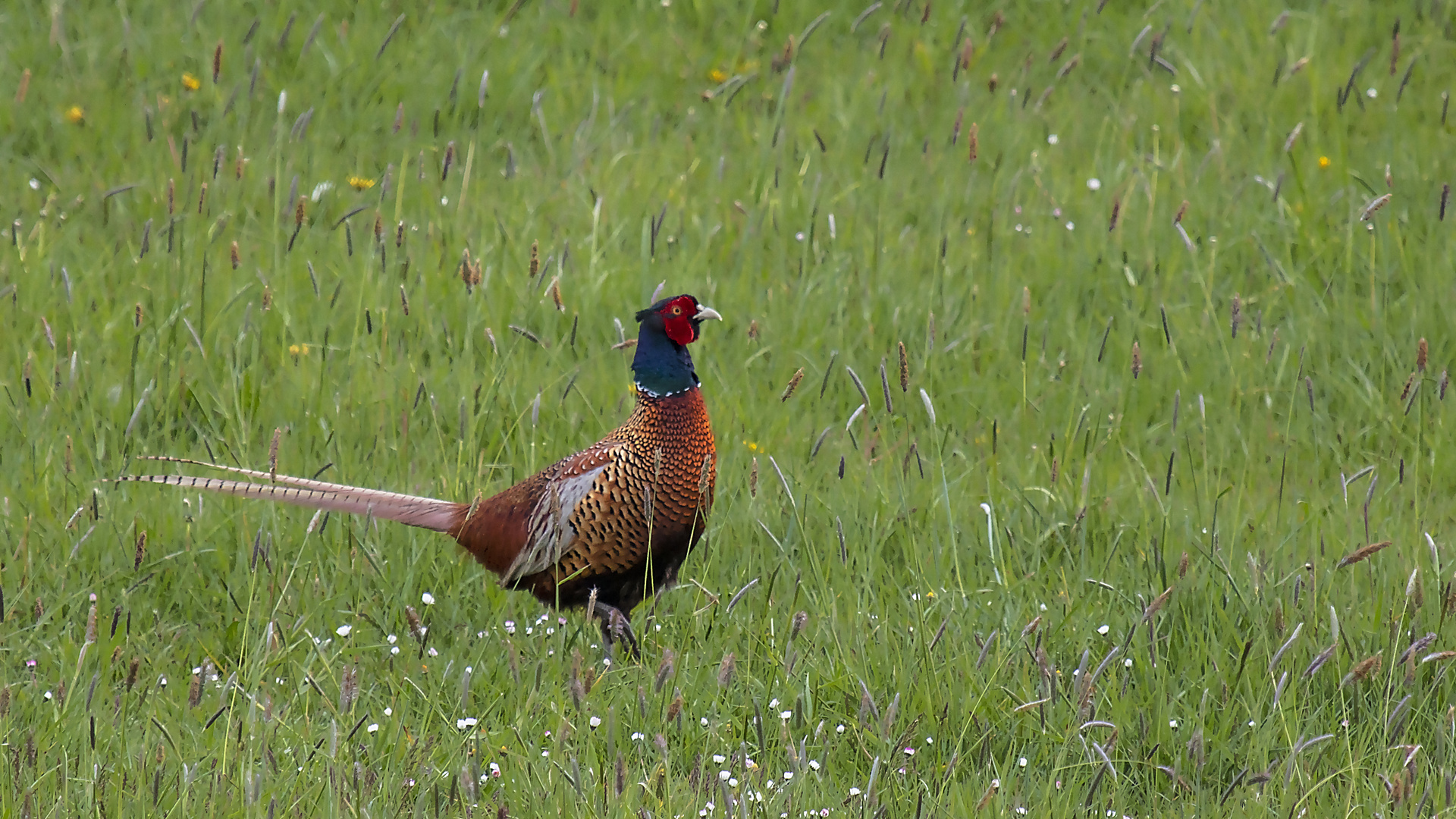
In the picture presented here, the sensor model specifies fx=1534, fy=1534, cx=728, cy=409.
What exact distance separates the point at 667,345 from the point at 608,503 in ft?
1.46

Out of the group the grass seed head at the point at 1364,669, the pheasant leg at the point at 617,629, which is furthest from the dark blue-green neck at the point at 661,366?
the grass seed head at the point at 1364,669

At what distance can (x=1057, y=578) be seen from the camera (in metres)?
4.01

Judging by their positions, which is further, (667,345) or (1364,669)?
(667,345)

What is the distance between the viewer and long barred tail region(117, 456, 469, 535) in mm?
4004

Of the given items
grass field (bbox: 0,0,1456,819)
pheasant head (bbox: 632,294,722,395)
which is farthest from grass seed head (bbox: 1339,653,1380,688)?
pheasant head (bbox: 632,294,722,395)

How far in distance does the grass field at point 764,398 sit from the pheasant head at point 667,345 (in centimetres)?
41

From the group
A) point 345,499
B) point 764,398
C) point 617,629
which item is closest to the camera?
point 617,629

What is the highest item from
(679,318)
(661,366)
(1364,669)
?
(679,318)

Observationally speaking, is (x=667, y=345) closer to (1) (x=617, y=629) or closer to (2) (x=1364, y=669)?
(1) (x=617, y=629)

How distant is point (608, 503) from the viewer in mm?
3916

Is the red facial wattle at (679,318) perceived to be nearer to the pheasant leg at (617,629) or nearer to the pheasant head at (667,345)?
the pheasant head at (667,345)

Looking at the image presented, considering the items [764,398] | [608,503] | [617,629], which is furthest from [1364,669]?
[764,398]

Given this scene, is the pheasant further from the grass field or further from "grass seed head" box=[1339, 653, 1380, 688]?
"grass seed head" box=[1339, 653, 1380, 688]

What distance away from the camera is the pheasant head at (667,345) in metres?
3.99
